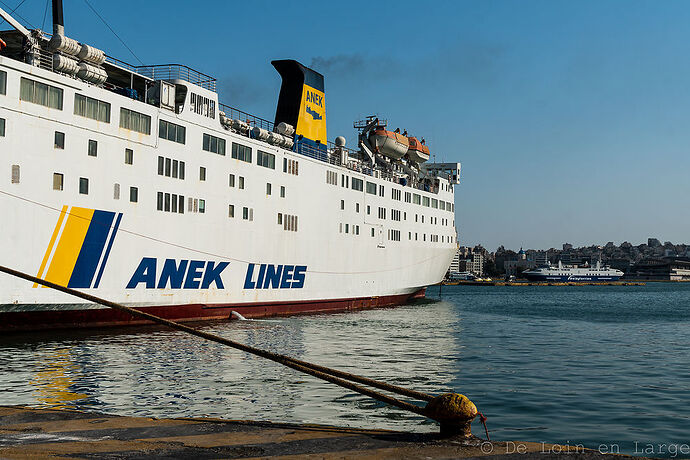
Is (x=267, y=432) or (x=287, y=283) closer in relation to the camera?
(x=267, y=432)

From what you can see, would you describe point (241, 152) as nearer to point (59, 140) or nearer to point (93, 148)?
point (93, 148)

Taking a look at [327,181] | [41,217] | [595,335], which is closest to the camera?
[41,217]

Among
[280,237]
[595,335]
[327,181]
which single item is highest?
[327,181]

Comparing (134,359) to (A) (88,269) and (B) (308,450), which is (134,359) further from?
(B) (308,450)

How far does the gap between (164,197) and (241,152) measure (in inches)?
260

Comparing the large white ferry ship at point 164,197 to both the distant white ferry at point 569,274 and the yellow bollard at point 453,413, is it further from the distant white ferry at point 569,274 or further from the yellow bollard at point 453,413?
the distant white ferry at point 569,274

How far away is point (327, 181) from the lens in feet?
133

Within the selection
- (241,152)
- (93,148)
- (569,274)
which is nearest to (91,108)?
(93,148)

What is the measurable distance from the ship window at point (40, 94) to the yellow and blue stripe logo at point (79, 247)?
418 cm

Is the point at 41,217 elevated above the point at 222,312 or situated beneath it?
elevated above

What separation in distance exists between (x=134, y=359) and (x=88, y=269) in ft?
25.1

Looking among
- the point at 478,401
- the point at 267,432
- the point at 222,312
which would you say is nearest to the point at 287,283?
the point at 222,312

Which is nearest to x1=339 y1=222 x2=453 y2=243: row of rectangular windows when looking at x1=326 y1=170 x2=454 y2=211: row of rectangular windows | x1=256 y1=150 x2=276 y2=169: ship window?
x1=326 y1=170 x2=454 y2=211: row of rectangular windows

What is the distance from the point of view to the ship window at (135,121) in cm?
2583
